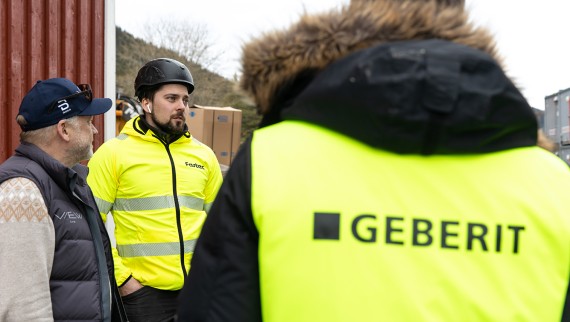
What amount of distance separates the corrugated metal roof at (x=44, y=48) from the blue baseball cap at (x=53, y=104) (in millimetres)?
2111

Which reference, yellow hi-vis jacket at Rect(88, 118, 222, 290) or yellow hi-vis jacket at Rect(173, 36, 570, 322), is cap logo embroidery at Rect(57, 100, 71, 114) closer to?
yellow hi-vis jacket at Rect(88, 118, 222, 290)

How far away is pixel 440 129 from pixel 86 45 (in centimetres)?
525

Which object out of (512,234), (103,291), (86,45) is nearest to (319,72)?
(512,234)

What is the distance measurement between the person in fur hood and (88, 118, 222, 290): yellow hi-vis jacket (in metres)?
2.41

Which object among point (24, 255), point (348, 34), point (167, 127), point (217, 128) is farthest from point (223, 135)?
point (348, 34)

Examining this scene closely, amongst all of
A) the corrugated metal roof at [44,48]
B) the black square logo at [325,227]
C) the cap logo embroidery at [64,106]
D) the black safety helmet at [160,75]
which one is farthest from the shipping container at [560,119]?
the black square logo at [325,227]

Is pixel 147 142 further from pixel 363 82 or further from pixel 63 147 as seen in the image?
pixel 363 82

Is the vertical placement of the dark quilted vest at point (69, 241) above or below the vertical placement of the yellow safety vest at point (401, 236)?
below

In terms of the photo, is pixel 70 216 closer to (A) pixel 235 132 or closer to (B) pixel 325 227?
(B) pixel 325 227

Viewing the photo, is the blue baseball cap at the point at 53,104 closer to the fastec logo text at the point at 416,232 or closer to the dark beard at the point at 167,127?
the dark beard at the point at 167,127

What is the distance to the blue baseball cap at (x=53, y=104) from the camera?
2658 millimetres

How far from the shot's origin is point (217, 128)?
10.2 meters

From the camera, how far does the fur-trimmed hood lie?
1.19 meters

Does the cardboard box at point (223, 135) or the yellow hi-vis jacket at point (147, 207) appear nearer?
the yellow hi-vis jacket at point (147, 207)
